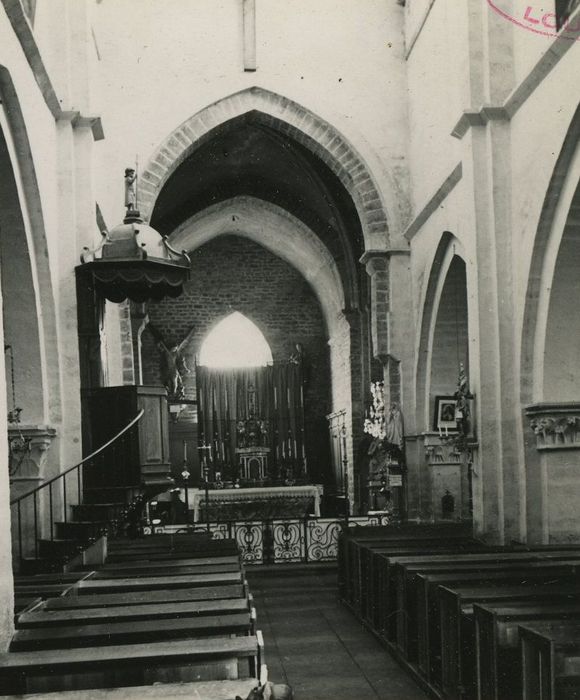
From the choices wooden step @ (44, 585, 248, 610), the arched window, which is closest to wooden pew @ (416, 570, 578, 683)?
wooden step @ (44, 585, 248, 610)

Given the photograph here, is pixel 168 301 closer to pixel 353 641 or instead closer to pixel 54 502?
pixel 54 502

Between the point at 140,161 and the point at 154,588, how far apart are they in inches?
401

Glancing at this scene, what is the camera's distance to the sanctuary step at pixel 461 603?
→ 452 centimetres

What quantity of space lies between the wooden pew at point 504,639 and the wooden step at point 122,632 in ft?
3.67

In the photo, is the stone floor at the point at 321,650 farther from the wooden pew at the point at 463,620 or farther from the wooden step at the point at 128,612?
the wooden step at the point at 128,612

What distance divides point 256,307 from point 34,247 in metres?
13.6

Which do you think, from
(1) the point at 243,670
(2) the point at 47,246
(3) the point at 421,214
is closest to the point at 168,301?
(3) the point at 421,214

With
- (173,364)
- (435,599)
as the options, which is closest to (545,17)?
(435,599)

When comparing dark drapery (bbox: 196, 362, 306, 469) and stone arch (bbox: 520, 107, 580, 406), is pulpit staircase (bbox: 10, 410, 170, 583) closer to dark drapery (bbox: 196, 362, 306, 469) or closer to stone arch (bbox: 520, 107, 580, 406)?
stone arch (bbox: 520, 107, 580, 406)

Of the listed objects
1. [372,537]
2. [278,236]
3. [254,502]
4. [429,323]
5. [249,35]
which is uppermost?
[249,35]

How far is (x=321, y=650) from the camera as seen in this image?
7.78 metres

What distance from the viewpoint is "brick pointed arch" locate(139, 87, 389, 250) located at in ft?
49.2

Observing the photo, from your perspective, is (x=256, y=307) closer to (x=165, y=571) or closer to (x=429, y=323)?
(x=429, y=323)

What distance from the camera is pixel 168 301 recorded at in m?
23.2
